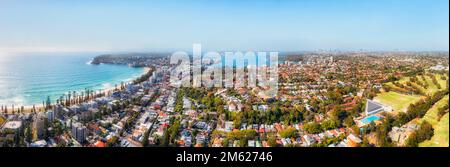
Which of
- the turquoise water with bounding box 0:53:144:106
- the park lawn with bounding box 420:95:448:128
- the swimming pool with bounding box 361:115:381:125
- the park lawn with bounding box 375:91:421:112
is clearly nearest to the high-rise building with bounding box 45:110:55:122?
the turquoise water with bounding box 0:53:144:106

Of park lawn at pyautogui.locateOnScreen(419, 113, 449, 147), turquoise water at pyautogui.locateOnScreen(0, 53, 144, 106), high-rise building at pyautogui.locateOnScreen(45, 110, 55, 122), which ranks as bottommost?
high-rise building at pyautogui.locateOnScreen(45, 110, 55, 122)

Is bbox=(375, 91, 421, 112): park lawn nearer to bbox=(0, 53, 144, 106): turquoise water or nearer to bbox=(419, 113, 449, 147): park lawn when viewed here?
bbox=(419, 113, 449, 147): park lawn

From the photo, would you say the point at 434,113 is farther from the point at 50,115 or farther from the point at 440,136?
the point at 50,115

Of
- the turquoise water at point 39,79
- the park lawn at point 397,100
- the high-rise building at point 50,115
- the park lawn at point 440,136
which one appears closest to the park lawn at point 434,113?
the park lawn at point 440,136

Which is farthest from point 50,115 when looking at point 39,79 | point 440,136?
point 440,136
